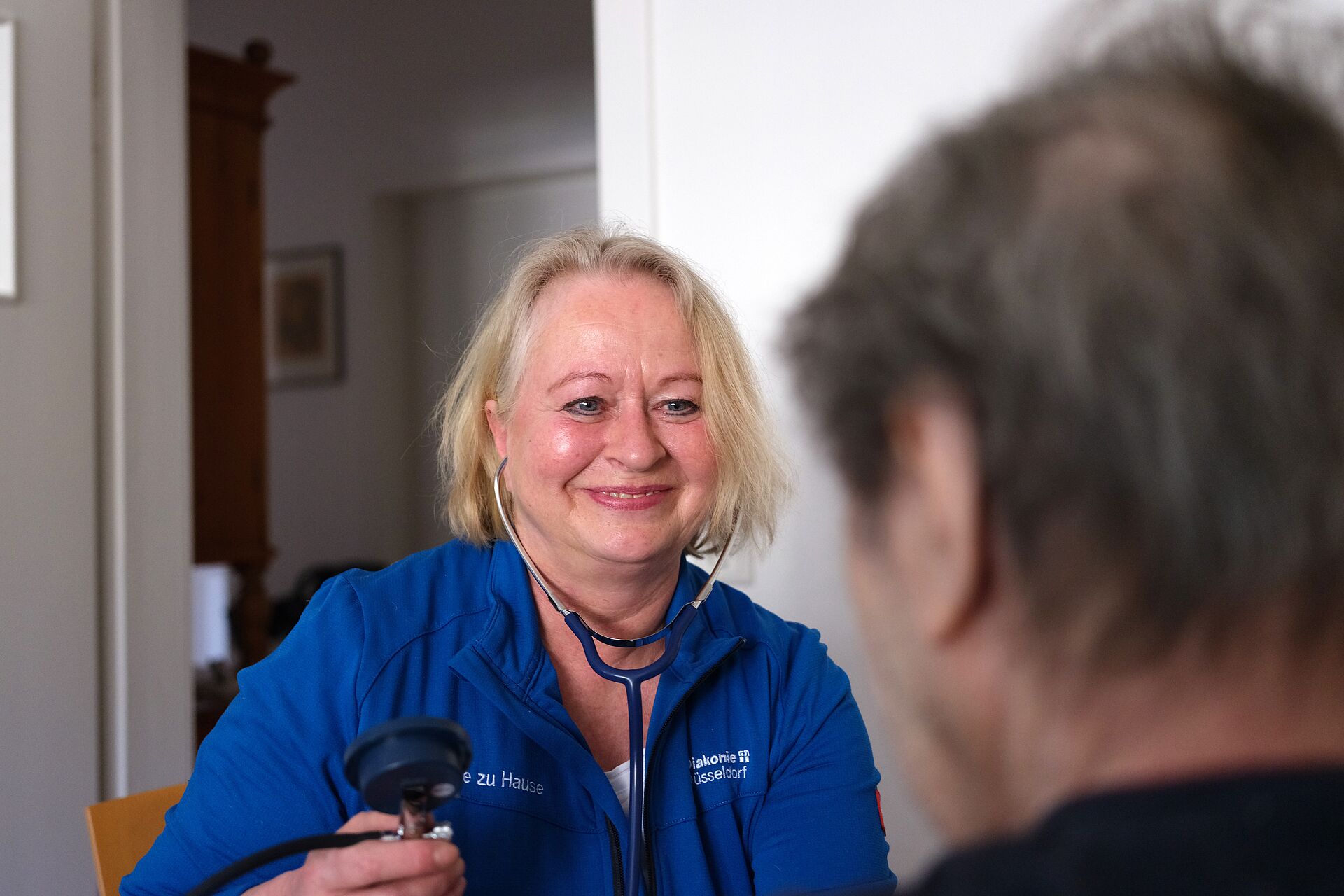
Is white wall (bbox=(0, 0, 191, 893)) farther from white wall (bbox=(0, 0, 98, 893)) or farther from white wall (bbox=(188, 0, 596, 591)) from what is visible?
white wall (bbox=(188, 0, 596, 591))

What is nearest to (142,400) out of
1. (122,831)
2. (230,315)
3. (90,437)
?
(90,437)

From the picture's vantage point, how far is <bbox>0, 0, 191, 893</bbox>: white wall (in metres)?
2.09

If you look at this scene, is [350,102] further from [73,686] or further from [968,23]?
[968,23]

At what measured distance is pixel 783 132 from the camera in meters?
1.77

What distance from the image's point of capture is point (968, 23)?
1.64 metres

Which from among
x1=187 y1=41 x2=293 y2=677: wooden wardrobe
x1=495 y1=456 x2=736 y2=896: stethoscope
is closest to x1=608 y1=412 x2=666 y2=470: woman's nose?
x1=495 y1=456 x2=736 y2=896: stethoscope

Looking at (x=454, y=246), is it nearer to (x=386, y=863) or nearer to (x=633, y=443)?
(x=633, y=443)

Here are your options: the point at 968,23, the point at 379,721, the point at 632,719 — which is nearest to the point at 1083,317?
the point at 632,719

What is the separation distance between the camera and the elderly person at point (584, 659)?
1114mm

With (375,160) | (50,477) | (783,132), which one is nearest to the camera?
(783,132)

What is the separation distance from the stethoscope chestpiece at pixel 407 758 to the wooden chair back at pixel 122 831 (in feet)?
2.07

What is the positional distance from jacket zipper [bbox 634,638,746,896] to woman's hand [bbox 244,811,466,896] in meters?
0.26

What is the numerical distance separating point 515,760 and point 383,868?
272mm

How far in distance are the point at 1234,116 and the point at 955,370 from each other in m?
0.15
